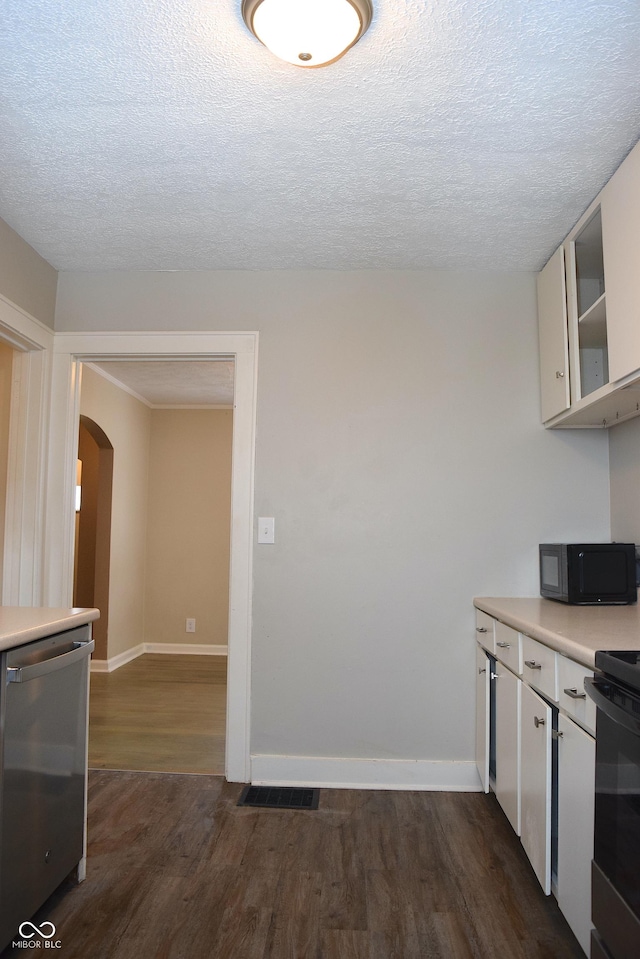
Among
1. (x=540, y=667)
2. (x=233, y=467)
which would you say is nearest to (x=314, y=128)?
(x=233, y=467)

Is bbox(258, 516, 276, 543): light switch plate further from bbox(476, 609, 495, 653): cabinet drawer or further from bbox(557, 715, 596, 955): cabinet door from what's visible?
bbox(557, 715, 596, 955): cabinet door

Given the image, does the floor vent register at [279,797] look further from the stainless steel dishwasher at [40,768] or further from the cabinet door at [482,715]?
the stainless steel dishwasher at [40,768]

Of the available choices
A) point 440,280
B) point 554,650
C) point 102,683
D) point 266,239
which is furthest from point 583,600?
point 102,683

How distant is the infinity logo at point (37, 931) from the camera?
178cm

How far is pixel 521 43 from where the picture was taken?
1684 mm

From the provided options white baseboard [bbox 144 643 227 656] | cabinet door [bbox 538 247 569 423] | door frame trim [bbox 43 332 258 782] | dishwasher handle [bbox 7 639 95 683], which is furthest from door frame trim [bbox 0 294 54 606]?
white baseboard [bbox 144 643 227 656]

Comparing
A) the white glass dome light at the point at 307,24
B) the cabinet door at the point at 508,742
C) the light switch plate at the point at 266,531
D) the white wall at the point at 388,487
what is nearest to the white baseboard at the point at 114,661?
the white wall at the point at 388,487

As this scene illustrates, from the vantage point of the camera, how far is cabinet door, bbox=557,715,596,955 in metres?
1.61

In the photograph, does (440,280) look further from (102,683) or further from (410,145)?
(102,683)

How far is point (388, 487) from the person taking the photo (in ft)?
10.1

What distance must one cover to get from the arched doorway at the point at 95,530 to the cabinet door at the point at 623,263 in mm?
4104

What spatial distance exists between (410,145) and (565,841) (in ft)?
6.84

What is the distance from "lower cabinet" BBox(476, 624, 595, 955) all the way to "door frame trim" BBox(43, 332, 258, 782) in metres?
1.17

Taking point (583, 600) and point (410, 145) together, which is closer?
point (410, 145)
